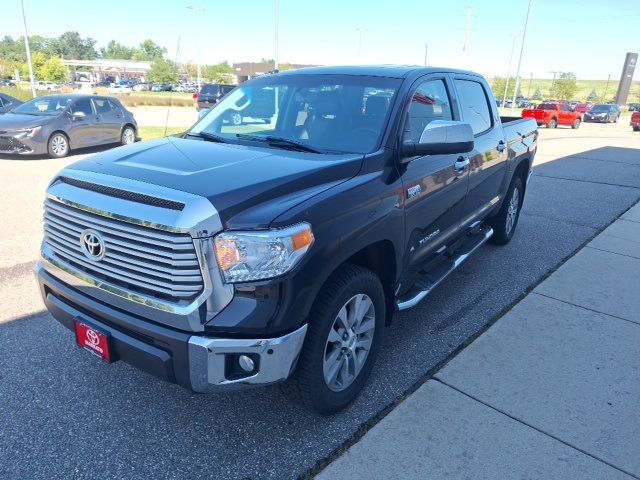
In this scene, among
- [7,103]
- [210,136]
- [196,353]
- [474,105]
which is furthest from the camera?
[7,103]

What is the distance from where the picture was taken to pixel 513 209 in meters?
5.96

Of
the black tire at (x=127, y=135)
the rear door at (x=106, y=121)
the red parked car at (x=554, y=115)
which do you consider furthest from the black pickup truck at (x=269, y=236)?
the red parked car at (x=554, y=115)

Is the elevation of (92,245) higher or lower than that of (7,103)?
higher

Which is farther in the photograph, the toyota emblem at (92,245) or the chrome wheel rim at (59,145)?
the chrome wheel rim at (59,145)

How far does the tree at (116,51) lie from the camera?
17475cm

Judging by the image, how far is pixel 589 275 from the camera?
5.09 metres

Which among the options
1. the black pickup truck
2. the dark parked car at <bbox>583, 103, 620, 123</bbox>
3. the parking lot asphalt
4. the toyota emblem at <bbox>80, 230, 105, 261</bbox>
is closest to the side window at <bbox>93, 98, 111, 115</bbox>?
the parking lot asphalt

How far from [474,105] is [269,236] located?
314 centimetres

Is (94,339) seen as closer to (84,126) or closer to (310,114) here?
(310,114)

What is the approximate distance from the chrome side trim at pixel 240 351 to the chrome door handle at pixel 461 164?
6.78 ft

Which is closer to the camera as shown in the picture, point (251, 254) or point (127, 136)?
point (251, 254)

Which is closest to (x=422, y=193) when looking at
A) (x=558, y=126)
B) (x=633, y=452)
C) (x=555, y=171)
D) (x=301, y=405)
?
(x=301, y=405)

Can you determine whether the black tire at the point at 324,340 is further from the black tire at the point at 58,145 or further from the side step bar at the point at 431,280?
the black tire at the point at 58,145

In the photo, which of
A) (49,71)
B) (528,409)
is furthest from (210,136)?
(49,71)
